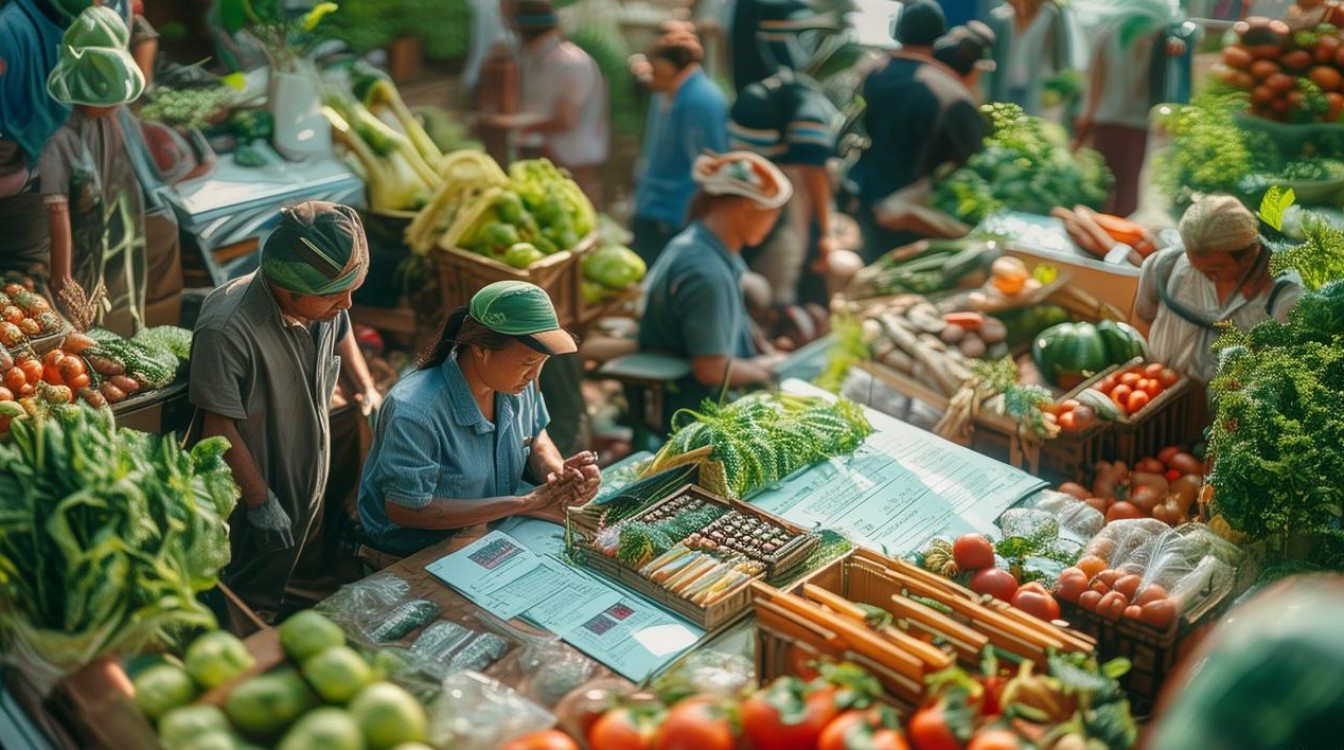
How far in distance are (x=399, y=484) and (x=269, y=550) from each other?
2.41 feet

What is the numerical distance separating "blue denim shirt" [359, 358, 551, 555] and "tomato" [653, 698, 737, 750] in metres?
1.48

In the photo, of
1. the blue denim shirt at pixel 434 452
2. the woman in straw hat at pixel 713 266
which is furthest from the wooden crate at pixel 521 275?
the blue denim shirt at pixel 434 452

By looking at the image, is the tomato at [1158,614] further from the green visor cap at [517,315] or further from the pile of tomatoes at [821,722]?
the green visor cap at [517,315]

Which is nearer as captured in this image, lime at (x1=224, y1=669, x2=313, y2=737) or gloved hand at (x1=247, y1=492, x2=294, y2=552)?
lime at (x1=224, y1=669, x2=313, y2=737)

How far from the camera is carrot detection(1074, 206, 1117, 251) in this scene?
5.78m

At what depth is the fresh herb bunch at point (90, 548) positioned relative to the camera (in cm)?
261

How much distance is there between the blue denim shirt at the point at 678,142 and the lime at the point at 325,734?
5579 mm

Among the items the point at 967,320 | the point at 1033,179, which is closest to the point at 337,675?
the point at 967,320

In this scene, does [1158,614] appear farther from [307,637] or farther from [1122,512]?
[307,637]

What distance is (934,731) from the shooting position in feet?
8.17

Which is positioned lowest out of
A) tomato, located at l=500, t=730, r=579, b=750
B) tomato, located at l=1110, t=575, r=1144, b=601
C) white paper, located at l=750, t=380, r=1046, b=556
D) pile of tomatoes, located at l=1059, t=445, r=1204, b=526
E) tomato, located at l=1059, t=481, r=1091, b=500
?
tomato, located at l=1059, t=481, r=1091, b=500

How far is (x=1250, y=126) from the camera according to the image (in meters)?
5.82

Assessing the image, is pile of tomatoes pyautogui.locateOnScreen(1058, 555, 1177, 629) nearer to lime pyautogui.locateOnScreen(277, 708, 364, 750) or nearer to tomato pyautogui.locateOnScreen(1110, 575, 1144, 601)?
tomato pyautogui.locateOnScreen(1110, 575, 1144, 601)

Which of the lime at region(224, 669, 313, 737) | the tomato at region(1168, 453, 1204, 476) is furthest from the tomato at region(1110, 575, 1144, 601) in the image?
the lime at region(224, 669, 313, 737)
